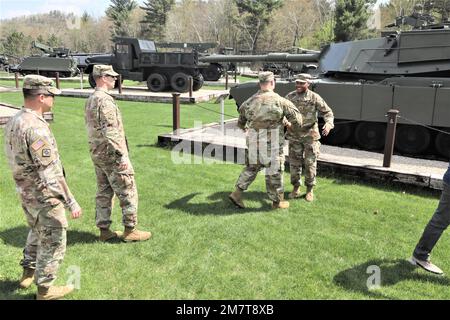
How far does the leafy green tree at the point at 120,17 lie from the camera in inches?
2980

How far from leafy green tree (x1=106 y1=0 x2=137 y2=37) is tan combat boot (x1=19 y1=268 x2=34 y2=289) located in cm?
7530

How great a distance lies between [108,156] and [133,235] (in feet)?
3.06

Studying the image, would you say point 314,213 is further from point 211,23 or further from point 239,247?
point 211,23

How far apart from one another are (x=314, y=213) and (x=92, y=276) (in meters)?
3.02

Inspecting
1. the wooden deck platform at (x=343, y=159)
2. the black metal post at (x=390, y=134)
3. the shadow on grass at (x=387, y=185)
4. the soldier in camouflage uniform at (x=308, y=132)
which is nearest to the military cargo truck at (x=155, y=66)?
the wooden deck platform at (x=343, y=159)

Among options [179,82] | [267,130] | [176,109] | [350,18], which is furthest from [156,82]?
[350,18]

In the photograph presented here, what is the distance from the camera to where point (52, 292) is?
3836mm

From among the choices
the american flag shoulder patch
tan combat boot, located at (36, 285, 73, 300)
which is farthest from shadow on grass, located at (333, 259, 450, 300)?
the american flag shoulder patch

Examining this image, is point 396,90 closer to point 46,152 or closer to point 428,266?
point 428,266

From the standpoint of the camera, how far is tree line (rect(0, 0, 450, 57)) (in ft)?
171

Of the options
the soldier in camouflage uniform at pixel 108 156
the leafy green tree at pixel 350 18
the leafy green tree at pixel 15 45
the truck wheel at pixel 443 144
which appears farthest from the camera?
the leafy green tree at pixel 15 45

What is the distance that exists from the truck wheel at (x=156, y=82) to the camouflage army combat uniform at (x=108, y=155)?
1795 centimetres

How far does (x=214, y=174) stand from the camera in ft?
25.8

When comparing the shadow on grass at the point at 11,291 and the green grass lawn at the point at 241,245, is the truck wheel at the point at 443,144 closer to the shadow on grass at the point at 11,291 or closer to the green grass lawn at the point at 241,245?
the green grass lawn at the point at 241,245
